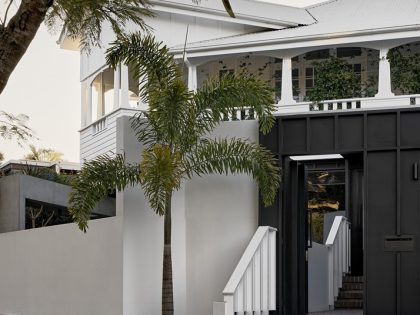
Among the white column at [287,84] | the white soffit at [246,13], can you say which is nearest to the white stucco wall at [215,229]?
the white column at [287,84]

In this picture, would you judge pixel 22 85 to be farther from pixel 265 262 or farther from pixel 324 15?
pixel 265 262

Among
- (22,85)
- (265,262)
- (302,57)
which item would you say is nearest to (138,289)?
(265,262)

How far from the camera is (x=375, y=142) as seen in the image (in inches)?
526

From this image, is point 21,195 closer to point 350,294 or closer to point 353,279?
point 353,279

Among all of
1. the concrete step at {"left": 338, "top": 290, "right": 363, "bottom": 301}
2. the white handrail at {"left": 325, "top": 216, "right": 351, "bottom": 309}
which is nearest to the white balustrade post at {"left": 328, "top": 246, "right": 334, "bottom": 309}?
the white handrail at {"left": 325, "top": 216, "right": 351, "bottom": 309}

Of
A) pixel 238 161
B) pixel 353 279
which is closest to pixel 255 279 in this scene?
pixel 238 161

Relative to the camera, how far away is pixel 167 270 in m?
12.8

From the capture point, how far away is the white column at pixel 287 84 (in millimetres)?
23234

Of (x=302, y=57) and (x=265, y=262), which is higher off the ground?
(x=302, y=57)

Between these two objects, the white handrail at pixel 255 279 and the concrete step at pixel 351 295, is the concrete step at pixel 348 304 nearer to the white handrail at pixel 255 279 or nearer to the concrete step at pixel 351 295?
the concrete step at pixel 351 295

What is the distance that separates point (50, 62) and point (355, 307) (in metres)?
16.3

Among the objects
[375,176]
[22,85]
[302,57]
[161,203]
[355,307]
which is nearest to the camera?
[161,203]

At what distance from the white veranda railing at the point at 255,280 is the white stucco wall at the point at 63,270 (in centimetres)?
198

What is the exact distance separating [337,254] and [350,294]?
0.99 m
